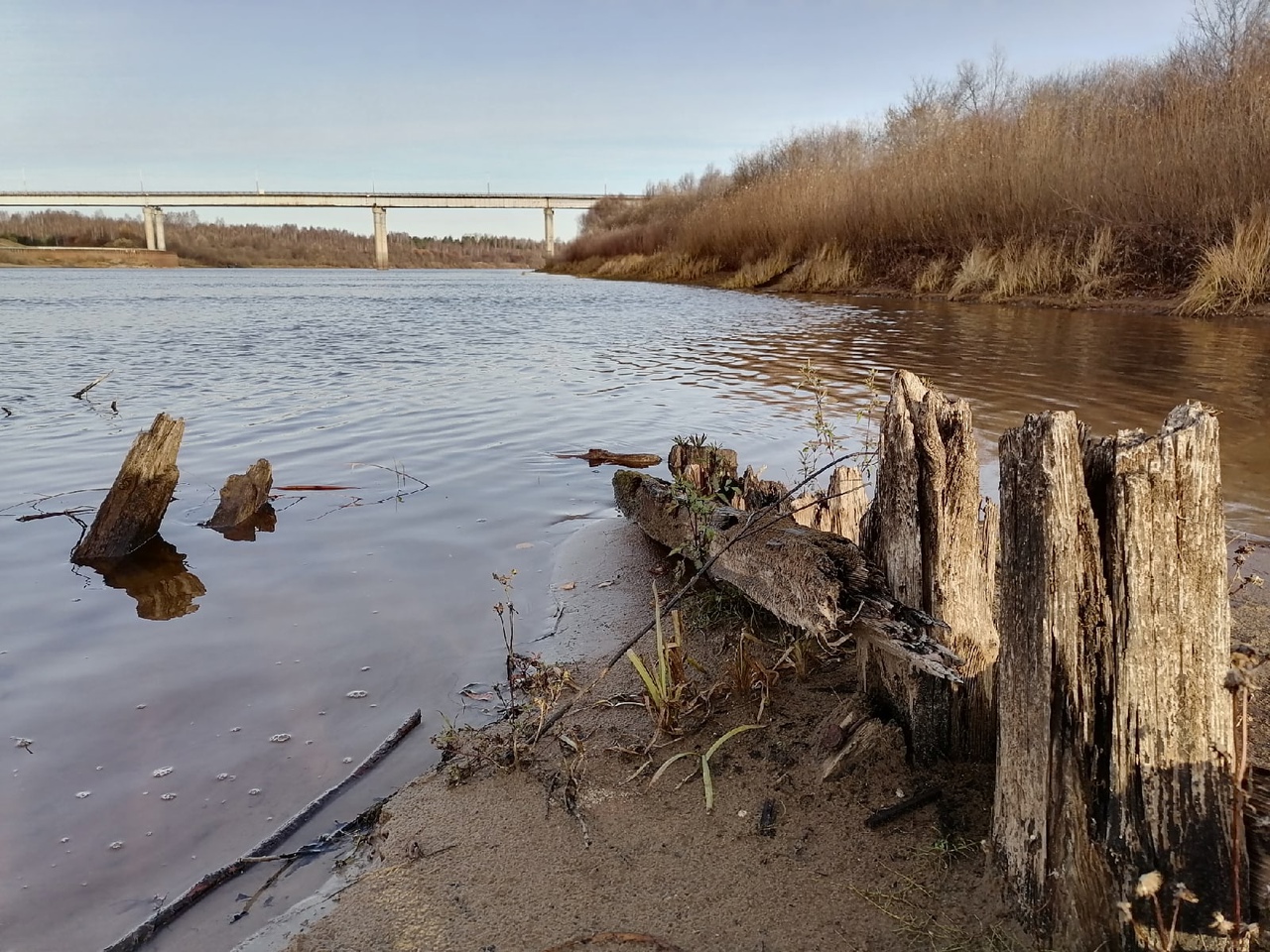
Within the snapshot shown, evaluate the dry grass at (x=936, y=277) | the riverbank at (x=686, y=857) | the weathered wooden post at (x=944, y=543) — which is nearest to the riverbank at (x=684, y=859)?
the riverbank at (x=686, y=857)

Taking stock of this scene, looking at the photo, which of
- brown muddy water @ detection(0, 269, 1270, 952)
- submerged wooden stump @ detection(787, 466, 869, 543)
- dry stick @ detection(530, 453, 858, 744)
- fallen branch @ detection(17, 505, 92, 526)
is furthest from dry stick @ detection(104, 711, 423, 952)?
fallen branch @ detection(17, 505, 92, 526)

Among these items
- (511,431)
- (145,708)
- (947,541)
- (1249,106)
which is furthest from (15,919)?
(1249,106)

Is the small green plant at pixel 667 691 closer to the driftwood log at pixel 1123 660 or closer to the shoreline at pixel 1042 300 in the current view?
the driftwood log at pixel 1123 660

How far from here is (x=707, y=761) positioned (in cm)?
224

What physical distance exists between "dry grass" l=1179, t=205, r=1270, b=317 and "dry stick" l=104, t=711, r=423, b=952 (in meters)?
14.4

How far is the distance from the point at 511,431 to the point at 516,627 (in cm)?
394

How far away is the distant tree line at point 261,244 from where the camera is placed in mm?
80125

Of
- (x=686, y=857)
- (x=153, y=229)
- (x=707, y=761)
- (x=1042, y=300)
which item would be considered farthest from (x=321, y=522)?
(x=153, y=229)

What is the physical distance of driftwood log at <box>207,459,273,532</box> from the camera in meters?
4.88

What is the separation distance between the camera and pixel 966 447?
206 centimetres

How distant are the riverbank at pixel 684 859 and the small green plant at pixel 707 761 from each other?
0.03m

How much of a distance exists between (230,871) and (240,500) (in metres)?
3.21

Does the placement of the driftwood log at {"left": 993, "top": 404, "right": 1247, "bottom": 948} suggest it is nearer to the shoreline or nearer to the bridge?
the shoreline

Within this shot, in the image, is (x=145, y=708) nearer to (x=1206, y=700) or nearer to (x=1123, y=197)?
(x=1206, y=700)
